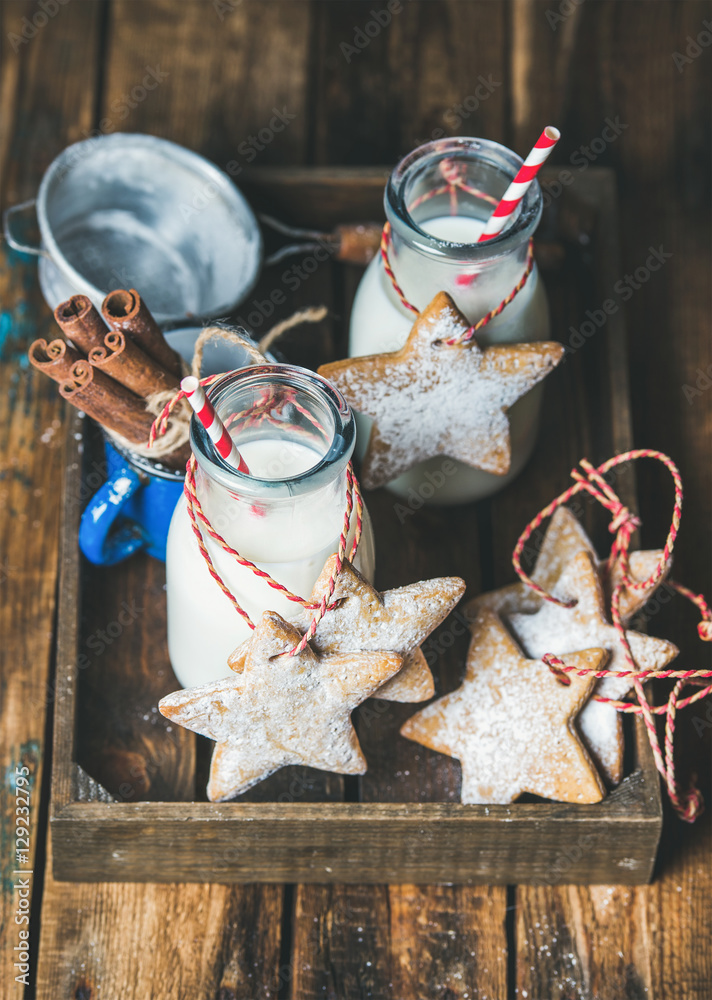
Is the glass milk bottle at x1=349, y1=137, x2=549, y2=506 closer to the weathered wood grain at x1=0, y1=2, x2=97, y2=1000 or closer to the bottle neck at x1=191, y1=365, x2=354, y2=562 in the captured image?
the bottle neck at x1=191, y1=365, x2=354, y2=562

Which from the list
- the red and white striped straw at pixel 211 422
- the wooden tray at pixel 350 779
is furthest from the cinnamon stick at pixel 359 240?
the red and white striped straw at pixel 211 422

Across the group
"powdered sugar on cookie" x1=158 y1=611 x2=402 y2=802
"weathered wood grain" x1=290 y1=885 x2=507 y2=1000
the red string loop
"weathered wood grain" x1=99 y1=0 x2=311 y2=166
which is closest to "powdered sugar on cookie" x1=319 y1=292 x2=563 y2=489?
the red string loop

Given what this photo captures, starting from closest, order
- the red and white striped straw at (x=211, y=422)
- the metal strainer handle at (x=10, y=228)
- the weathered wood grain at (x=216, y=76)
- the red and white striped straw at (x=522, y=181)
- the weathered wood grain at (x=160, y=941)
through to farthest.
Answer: the red and white striped straw at (x=211, y=422), the red and white striped straw at (x=522, y=181), the weathered wood grain at (x=160, y=941), the metal strainer handle at (x=10, y=228), the weathered wood grain at (x=216, y=76)

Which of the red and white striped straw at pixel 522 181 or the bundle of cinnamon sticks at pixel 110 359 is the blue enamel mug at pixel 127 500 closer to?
the bundle of cinnamon sticks at pixel 110 359

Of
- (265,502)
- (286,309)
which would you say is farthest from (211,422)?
(286,309)

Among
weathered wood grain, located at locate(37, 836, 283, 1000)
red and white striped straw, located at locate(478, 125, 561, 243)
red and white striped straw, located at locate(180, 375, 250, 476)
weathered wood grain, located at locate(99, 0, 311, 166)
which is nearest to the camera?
red and white striped straw, located at locate(180, 375, 250, 476)

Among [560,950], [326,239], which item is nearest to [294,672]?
[560,950]
